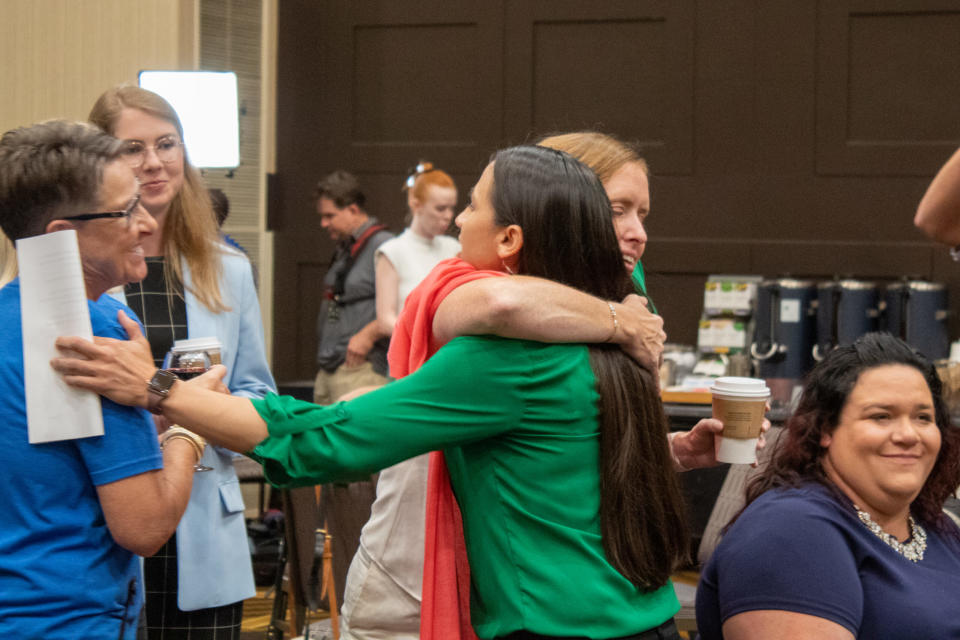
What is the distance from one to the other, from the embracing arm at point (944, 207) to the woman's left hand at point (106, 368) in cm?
103

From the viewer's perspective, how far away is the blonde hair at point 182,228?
7.46 feet

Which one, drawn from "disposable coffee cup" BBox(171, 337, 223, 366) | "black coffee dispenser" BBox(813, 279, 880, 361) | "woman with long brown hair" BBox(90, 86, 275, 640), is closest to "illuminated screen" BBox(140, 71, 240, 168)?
"woman with long brown hair" BBox(90, 86, 275, 640)

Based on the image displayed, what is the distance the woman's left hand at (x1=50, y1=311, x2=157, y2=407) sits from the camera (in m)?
1.46

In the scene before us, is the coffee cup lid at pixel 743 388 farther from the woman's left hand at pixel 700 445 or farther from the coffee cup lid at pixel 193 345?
the coffee cup lid at pixel 193 345

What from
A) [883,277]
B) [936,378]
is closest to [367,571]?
[936,378]

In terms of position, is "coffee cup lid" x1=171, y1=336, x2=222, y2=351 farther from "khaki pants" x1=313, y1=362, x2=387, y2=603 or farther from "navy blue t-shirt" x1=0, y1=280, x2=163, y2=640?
"khaki pants" x1=313, y1=362, x2=387, y2=603

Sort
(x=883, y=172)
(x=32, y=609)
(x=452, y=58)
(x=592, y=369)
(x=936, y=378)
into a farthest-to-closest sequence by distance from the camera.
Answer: (x=452, y=58), (x=883, y=172), (x=936, y=378), (x=592, y=369), (x=32, y=609)

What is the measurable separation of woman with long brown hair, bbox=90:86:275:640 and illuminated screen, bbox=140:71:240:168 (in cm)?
162

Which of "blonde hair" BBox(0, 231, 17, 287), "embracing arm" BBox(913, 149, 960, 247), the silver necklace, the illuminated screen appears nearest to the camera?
"embracing arm" BBox(913, 149, 960, 247)

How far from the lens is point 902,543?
230 cm

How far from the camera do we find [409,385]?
1.51m

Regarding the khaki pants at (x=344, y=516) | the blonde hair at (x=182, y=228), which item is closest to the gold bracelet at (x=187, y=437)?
the blonde hair at (x=182, y=228)

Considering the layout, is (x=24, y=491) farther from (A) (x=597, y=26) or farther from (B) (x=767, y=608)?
(A) (x=597, y=26)

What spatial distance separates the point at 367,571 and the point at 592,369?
0.68 m
